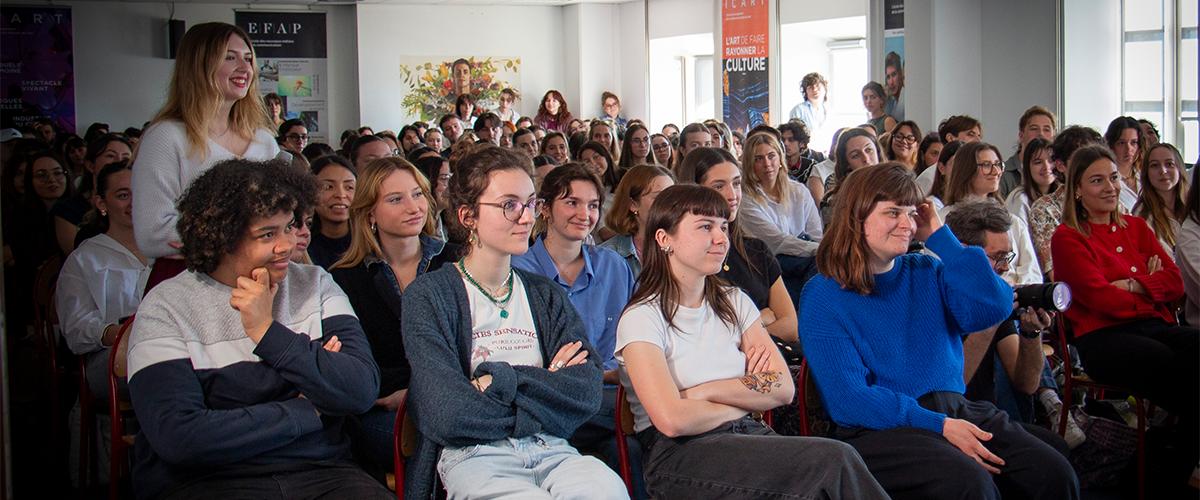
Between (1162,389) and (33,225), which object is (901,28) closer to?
(1162,389)

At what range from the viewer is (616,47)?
1327 cm

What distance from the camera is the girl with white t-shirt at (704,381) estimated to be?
6.19ft

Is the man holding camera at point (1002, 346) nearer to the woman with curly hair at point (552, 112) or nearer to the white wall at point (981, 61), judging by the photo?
the white wall at point (981, 61)

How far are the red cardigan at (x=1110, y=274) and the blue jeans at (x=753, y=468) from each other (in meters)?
1.79

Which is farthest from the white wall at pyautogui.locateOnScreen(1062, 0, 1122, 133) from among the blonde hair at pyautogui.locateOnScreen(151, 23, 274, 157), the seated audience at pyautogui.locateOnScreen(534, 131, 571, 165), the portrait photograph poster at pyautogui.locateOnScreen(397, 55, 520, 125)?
the portrait photograph poster at pyautogui.locateOnScreen(397, 55, 520, 125)

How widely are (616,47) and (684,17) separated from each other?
67.2 inches

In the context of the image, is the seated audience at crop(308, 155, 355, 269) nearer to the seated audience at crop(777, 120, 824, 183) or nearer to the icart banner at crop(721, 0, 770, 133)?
the seated audience at crop(777, 120, 824, 183)

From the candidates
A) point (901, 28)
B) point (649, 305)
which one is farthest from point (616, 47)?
point (649, 305)

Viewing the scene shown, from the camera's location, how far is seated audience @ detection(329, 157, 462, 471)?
95.1 inches

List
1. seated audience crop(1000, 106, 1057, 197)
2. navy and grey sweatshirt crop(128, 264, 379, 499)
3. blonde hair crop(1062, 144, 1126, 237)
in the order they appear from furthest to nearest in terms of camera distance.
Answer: seated audience crop(1000, 106, 1057, 197), blonde hair crop(1062, 144, 1126, 237), navy and grey sweatshirt crop(128, 264, 379, 499)

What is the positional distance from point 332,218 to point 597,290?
1.05 m

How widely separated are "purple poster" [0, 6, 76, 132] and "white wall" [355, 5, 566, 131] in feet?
12.5

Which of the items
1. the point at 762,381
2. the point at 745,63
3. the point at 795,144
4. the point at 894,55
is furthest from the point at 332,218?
the point at 745,63

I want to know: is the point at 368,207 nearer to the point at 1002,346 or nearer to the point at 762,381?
the point at 762,381
